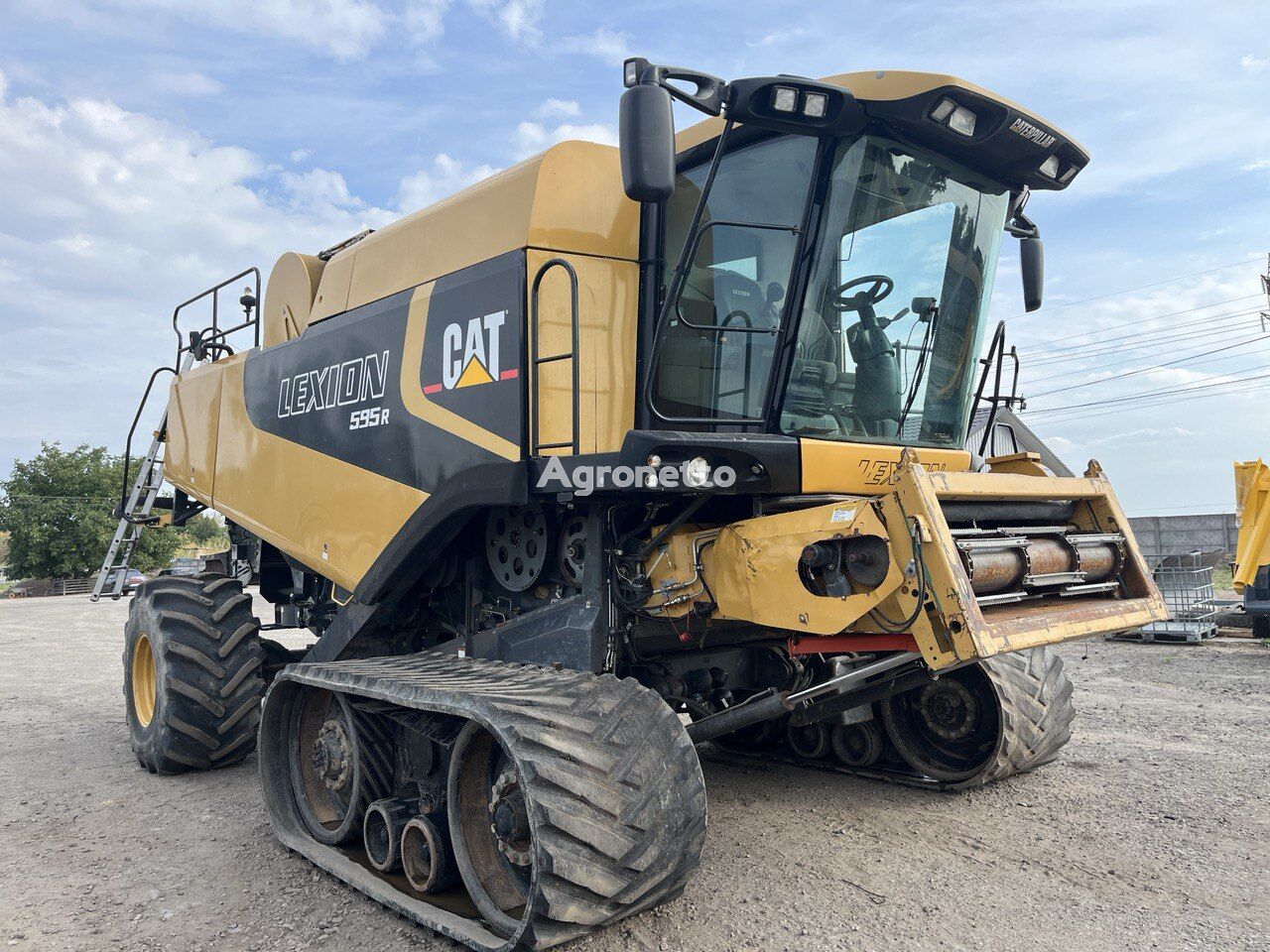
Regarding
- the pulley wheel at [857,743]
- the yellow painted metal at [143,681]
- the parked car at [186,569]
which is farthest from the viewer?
the parked car at [186,569]

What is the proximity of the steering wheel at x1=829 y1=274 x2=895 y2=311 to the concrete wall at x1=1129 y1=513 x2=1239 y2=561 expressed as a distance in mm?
16649

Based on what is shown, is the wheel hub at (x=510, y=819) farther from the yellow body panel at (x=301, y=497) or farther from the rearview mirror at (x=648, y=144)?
the rearview mirror at (x=648, y=144)

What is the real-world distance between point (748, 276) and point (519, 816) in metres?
2.27

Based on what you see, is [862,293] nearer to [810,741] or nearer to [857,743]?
[857,743]

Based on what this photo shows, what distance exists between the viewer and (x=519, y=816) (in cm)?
339

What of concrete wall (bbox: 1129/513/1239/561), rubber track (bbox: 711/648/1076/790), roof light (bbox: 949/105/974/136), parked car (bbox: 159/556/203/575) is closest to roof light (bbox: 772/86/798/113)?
roof light (bbox: 949/105/974/136)

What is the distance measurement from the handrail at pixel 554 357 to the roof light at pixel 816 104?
3.48 feet

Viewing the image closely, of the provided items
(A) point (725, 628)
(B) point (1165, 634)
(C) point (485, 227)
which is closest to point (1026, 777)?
(A) point (725, 628)

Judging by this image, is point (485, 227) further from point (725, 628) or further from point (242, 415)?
point (242, 415)

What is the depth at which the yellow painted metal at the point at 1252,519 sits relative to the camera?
35.7 ft

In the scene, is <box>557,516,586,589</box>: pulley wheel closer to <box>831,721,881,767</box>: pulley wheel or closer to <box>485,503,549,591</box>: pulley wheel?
<box>485,503,549,591</box>: pulley wheel

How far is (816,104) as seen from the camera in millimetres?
3559

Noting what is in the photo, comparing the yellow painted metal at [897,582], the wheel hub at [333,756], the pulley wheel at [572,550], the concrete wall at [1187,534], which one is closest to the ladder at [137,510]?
the wheel hub at [333,756]

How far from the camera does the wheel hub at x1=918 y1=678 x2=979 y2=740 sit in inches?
203
